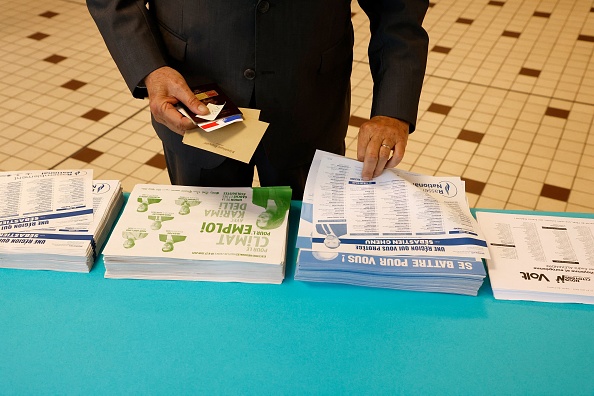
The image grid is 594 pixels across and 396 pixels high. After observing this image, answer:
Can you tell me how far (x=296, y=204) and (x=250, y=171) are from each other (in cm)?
32

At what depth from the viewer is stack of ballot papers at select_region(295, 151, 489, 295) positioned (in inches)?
47.1

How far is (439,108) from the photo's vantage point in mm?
3693

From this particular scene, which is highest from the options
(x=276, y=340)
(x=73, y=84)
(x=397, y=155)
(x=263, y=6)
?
(x=263, y=6)

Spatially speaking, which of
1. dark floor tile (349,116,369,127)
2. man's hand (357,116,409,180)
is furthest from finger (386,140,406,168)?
dark floor tile (349,116,369,127)

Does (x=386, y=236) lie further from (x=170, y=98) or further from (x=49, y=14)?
(x=49, y=14)

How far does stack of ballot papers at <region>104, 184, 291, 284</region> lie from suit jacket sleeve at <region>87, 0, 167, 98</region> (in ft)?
0.97

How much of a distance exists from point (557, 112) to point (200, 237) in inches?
122

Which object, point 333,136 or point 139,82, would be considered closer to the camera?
point 139,82

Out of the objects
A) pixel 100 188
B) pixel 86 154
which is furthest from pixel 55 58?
pixel 100 188

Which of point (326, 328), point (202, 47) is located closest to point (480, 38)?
point (202, 47)

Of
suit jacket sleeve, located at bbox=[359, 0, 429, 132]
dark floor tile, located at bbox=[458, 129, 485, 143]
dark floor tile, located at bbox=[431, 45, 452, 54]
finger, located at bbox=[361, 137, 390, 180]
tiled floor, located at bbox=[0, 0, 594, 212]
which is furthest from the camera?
dark floor tile, located at bbox=[431, 45, 452, 54]

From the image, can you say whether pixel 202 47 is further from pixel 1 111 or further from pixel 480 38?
pixel 480 38

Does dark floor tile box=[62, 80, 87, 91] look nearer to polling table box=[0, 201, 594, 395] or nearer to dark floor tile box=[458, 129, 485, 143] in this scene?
dark floor tile box=[458, 129, 485, 143]

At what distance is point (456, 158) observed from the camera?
3254 millimetres
